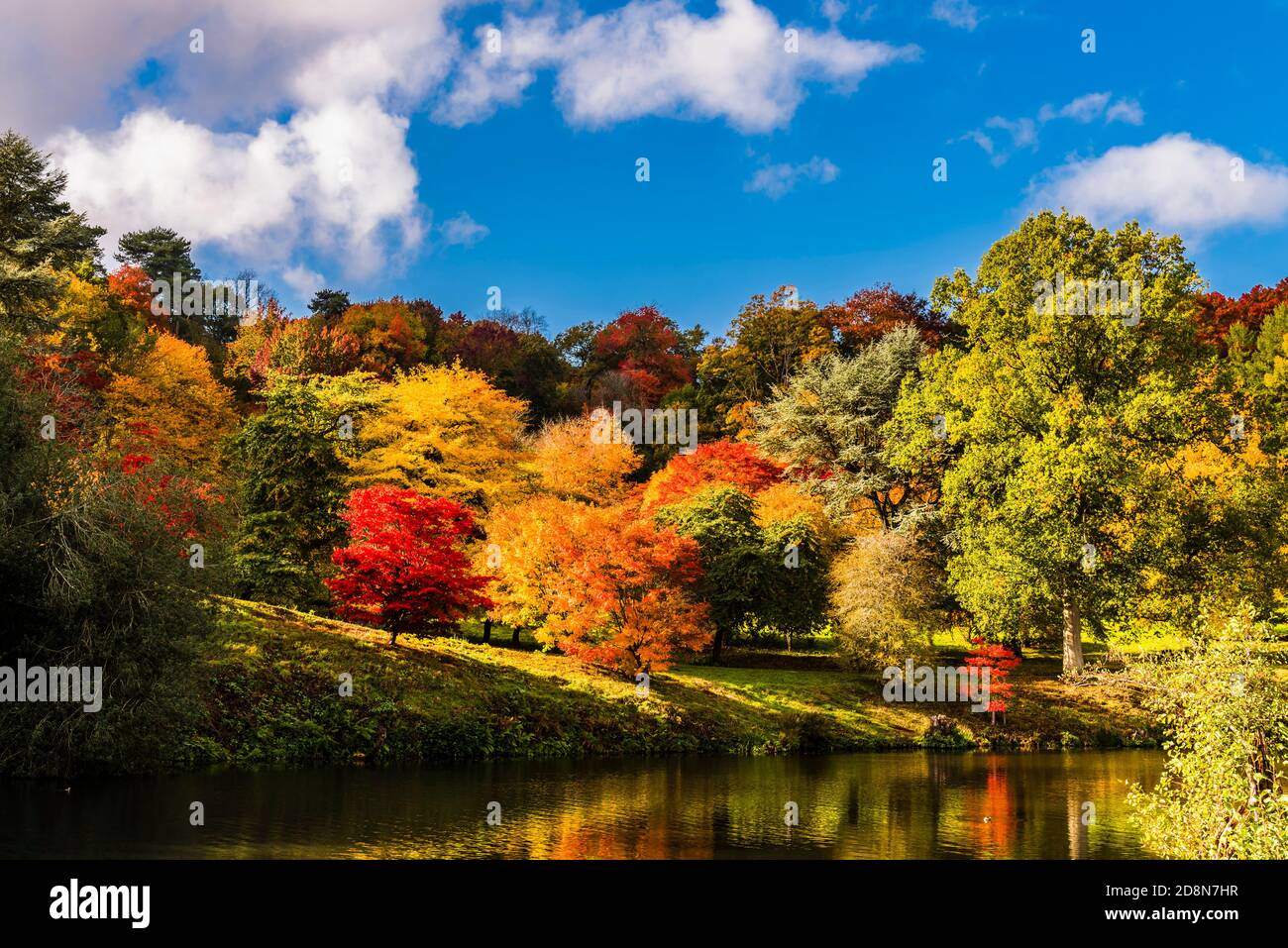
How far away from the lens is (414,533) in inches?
1139

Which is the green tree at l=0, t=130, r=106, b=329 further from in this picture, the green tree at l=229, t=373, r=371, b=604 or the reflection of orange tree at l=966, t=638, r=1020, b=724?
the reflection of orange tree at l=966, t=638, r=1020, b=724

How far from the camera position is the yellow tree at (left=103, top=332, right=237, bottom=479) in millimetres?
46094

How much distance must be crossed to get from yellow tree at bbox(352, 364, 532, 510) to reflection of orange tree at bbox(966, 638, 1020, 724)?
1867cm

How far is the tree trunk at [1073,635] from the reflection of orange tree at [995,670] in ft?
6.37

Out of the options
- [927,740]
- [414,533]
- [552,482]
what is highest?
[552,482]

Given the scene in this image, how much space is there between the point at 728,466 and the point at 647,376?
2674 centimetres

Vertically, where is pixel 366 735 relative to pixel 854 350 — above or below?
below

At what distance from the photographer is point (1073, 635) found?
35719mm

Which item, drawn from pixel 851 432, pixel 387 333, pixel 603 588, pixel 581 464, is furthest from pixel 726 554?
pixel 387 333

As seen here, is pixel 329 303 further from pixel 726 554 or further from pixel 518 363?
pixel 726 554

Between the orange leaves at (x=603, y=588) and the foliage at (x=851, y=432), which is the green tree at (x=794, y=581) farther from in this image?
the foliage at (x=851, y=432)
